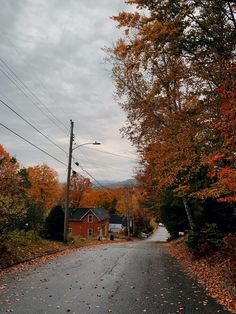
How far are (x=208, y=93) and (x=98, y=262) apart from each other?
881 centimetres

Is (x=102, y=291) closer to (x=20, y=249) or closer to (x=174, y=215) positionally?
(x=20, y=249)

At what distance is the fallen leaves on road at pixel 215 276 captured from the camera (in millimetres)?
8984

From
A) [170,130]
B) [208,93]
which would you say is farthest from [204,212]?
[208,93]

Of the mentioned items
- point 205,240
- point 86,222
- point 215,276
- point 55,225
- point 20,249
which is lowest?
point 215,276

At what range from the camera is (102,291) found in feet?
31.1

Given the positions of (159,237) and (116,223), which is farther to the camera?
(116,223)

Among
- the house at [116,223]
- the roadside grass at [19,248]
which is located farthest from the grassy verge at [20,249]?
the house at [116,223]

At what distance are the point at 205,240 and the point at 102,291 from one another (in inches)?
336

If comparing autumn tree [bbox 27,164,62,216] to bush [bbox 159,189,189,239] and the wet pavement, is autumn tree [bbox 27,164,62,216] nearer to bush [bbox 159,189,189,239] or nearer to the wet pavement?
the wet pavement

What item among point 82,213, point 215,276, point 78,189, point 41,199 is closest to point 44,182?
point 41,199

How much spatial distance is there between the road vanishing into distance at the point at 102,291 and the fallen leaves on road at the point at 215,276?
1.04ft

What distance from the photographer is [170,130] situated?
14.0 meters

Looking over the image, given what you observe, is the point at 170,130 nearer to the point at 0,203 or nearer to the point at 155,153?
the point at 155,153

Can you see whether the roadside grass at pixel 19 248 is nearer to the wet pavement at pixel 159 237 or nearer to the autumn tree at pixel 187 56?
the autumn tree at pixel 187 56
